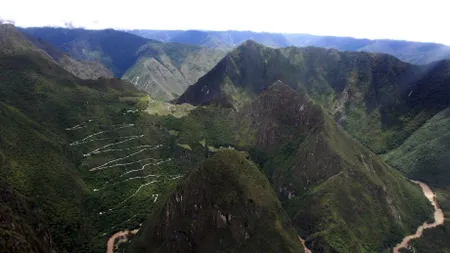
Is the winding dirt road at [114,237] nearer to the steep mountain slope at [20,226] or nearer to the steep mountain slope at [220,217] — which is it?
Answer: the steep mountain slope at [220,217]

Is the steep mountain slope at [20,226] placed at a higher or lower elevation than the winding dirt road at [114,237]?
higher

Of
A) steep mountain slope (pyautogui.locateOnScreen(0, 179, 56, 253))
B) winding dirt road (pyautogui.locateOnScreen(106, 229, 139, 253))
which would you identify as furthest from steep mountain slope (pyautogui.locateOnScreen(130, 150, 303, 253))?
steep mountain slope (pyautogui.locateOnScreen(0, 179, 56, 253))

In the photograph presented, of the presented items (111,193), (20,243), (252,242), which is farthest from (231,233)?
(111,193)

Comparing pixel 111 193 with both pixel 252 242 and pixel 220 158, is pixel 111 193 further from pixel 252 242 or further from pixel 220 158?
pixel 252 242

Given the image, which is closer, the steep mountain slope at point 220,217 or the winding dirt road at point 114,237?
the steep mountain slope at point 220,217

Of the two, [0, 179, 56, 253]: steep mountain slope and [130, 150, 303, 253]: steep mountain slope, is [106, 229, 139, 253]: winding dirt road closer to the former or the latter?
[130, 150, 303, 253]: steep mountain slope

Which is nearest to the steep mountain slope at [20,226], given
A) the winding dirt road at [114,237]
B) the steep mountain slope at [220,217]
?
the winding dirt road at [114,237]
